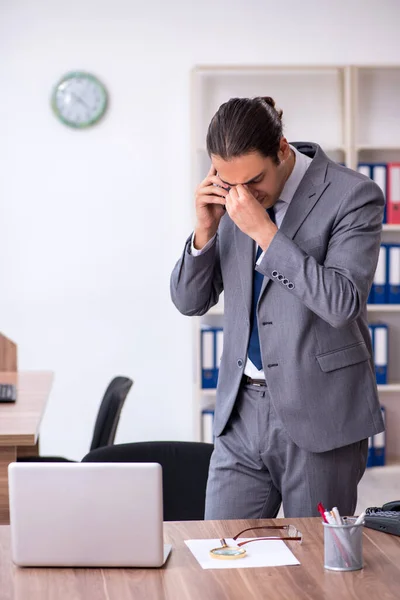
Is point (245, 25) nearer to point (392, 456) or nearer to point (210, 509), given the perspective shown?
point (392, 456)

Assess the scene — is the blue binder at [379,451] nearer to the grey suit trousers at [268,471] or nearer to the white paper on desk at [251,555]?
the grey suit trousers at [268,471]

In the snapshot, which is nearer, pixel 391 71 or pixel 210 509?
pixel 210 509

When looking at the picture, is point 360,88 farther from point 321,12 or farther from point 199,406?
point 199,406

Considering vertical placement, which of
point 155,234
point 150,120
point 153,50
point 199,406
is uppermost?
point 153,50

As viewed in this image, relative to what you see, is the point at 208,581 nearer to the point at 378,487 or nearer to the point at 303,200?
the point at 303,200

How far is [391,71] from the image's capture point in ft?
16.8

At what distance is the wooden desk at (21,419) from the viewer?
2.75 meters

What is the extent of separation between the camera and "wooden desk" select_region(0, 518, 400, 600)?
4.92 feet

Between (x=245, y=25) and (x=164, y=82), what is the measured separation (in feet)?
1.78

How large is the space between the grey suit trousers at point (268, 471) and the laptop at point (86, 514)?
53 centimetres

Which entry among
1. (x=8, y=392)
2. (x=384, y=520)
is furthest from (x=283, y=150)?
(x=8, y=392)

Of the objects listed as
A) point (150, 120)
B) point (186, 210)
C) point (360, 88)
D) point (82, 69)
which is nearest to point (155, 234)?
point (186, 210)

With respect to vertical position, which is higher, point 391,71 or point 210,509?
point 391,71

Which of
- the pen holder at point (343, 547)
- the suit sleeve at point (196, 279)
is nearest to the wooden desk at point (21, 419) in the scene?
the suit sleeve at point (196, 279)
